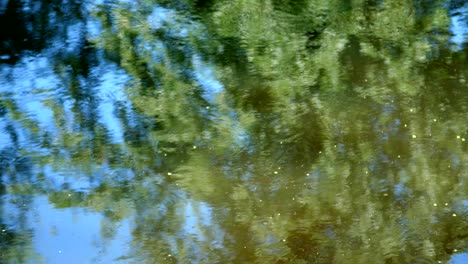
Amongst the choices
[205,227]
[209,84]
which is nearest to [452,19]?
[209,84]

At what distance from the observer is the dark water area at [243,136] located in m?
3.89

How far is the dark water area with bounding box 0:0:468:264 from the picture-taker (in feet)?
12.8

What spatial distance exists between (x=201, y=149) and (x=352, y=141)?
93 centimetres

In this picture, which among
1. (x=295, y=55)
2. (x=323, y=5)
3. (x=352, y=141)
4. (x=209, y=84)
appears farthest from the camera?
(x=323, y=5)

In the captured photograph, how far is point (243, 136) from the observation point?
4668mm

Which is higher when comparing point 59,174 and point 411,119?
point 411,119

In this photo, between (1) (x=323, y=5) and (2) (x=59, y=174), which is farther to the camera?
(1) (x=323, y=5)

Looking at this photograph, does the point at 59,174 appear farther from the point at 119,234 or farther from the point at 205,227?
the point at 205,227

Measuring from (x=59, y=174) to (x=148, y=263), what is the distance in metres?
1.06

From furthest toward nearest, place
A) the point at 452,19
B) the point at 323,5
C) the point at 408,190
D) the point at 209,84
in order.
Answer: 1. the point at 323,5
2. the point at 452,19
3. the point at 209,84
4. the point at 408,190

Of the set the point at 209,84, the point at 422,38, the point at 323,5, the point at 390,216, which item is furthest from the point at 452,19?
the point at 390,216

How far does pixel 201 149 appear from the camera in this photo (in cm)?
456

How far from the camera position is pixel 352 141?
14.7 ft

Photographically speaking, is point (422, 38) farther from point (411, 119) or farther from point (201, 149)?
point (201, 149)
